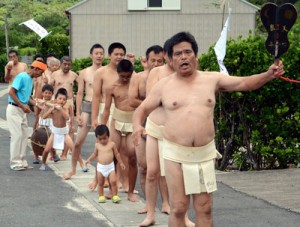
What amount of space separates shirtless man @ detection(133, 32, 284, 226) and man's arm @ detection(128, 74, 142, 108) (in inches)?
108

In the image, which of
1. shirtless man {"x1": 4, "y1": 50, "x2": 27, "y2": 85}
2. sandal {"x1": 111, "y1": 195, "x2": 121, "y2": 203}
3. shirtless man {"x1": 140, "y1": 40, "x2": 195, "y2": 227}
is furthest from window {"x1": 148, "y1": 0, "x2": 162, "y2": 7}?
shirtless man {"x1": 140, "y1": 40, "x2": 195, "y2": 227}

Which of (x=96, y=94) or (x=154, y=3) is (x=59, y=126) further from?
(x=154, y=3)

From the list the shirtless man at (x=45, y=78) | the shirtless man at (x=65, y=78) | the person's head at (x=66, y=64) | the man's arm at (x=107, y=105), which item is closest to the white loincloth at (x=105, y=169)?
the man's arm at (x=107, y=105)

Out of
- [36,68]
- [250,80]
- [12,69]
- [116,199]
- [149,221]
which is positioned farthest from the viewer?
[12,69]

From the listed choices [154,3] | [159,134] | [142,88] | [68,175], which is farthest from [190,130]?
[154,3]

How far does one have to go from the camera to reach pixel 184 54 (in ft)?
24.2

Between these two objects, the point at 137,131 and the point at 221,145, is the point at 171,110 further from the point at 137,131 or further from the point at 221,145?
the point at 221,145

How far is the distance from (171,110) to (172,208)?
0.85 m

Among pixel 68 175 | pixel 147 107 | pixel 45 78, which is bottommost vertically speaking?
pixel 68 175

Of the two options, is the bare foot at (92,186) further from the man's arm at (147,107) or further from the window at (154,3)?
the window at (154,3)

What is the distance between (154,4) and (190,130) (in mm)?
35790

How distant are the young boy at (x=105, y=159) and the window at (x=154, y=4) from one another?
3187 cm

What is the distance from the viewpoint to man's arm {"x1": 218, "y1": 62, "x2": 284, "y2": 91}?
686 centimetres

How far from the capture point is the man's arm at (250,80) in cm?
686
